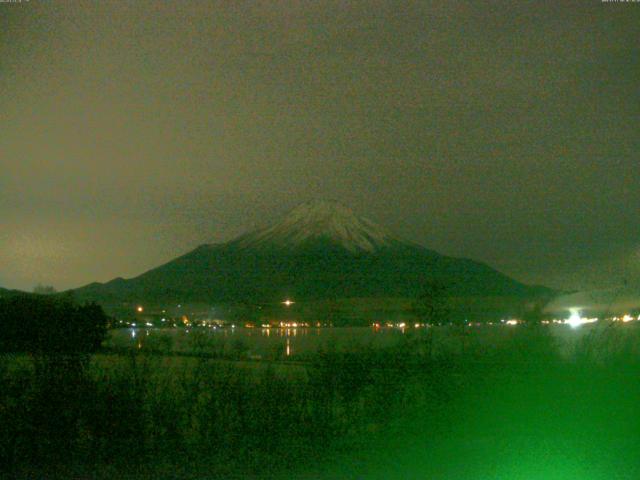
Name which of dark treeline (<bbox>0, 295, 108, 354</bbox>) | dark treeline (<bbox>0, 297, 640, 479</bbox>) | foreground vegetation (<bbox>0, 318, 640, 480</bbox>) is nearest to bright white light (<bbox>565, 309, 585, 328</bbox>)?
dark treeline (<bbox>0, 297, 640, 479</bbox>)

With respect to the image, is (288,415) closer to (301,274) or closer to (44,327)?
(44,327)

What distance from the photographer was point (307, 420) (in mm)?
11531

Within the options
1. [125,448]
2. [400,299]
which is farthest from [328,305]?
[125,448]

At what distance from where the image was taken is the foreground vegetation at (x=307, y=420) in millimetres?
10148

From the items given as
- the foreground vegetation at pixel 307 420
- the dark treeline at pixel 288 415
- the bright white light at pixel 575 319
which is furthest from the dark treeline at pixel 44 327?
the bright white light at pixel 575 319

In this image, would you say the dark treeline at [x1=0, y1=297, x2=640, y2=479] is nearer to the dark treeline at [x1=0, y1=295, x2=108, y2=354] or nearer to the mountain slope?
the dark treeline at [x1=0, y1=295, x2=108, y2=354]

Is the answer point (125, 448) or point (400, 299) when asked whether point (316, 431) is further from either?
point (400, 299)

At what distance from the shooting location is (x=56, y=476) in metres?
9.38

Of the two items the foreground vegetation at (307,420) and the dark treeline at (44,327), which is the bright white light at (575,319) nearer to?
the foreground vegetation at (307,420)

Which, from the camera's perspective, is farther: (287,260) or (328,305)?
(287,260)

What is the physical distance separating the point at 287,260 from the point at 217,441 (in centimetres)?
5987

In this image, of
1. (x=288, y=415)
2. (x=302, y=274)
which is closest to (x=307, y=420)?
(x=288, y=415)

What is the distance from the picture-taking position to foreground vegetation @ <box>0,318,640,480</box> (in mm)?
10148

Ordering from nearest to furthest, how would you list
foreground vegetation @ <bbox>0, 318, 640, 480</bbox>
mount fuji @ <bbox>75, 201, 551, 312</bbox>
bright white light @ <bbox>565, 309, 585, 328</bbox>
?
1. foreground vegetation @ <bbox>0, 318, 640, 480</bbox>
2. bright white light @ <bbox>565, 309, 585, 328</bbox>
3. mount fuji @ <bbox>75, 201, 551, 312</bbox>
